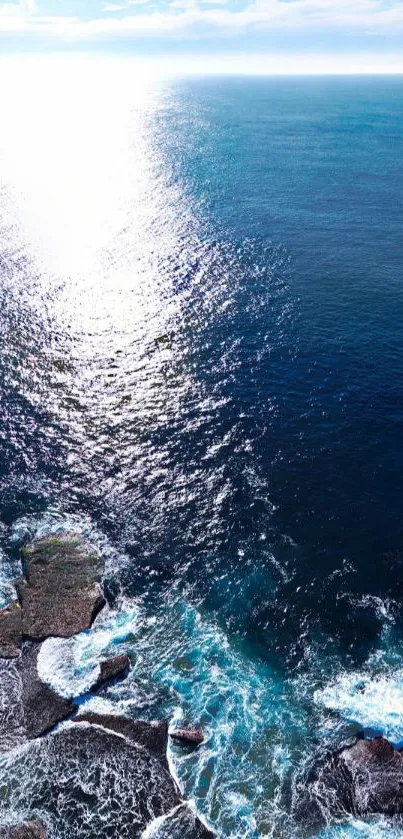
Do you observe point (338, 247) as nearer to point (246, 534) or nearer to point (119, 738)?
point (246, 534)

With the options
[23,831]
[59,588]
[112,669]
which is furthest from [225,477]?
[23,831]

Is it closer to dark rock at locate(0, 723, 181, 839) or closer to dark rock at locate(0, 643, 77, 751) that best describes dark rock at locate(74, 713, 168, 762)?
dark rock at locate(0, 723, 181, 839)

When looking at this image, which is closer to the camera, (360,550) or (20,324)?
(360,550)

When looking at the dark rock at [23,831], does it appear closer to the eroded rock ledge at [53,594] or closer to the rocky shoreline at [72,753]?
the rocky shoreline at [72,753]

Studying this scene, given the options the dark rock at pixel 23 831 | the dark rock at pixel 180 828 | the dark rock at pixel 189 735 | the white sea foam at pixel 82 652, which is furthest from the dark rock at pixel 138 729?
the dark rock at pixel 23 831

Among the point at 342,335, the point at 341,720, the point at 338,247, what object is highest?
the point at 338,247

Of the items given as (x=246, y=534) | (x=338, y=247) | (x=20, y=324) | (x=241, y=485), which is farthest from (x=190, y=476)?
(x=338, y=247)

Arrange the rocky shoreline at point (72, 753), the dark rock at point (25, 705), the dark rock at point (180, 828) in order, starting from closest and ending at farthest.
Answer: the dark rock at point (180, 828) → the rocky shoreline at point (72, 753) → the dark rock at point (25, 705)
